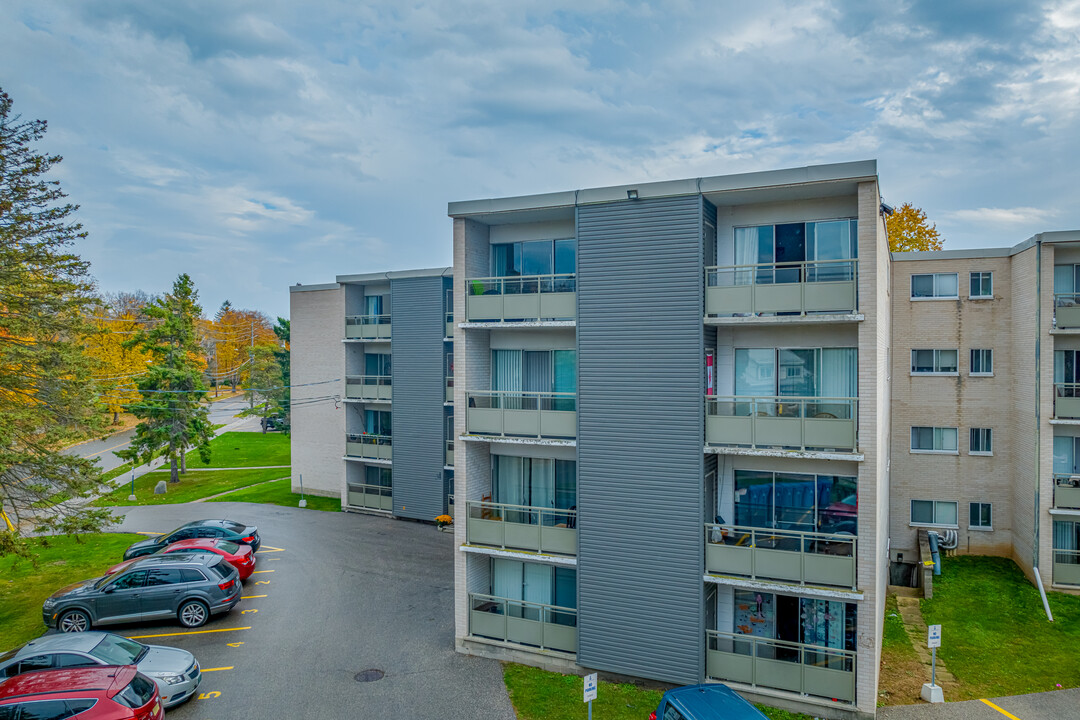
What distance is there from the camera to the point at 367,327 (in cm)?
2998

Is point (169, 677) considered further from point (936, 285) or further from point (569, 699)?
point (936, 285)

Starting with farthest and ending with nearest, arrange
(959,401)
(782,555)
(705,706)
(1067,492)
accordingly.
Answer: (959,401)
(1067,492)
(782,555)
(705,706)

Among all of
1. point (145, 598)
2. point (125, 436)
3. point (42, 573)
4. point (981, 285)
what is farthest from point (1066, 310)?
point (125, 436)

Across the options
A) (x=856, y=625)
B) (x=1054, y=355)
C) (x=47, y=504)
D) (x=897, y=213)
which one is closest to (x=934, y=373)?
(x=1054, y=355)

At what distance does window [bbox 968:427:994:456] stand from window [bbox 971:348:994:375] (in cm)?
198

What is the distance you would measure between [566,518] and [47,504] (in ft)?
49.8

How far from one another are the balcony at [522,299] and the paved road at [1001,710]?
10782mm

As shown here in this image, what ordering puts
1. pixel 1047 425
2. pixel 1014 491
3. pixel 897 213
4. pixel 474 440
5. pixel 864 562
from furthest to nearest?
pixel 897 213
pixel 1014 491
pixel 1047 425
pixel 474 440
pixel 864 562

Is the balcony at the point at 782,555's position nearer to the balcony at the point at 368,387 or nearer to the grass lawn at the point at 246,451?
the balcony at the point at 368,387

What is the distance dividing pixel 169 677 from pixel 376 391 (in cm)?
1756

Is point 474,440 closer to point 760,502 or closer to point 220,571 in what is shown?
point 760,502

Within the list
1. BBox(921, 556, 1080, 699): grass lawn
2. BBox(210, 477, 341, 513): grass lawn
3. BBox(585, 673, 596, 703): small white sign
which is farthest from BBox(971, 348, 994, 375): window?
BBox(210, 477, 341, 513): grass lawn

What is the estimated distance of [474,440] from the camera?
50.1 feet

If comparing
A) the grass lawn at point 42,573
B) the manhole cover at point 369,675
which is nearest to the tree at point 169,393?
the grass lawn at point 42,573
